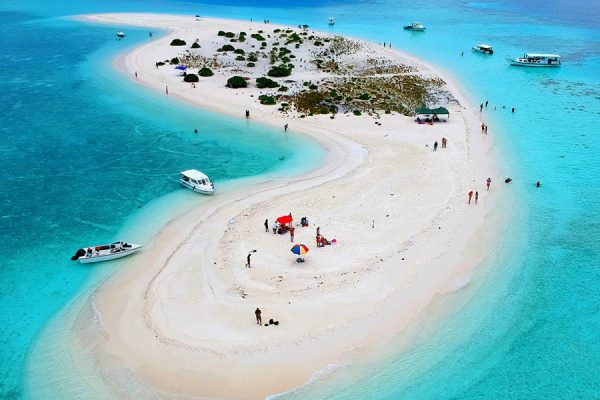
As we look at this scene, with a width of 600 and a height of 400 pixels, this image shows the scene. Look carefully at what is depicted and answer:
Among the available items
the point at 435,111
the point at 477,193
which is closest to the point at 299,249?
the point at 477,193

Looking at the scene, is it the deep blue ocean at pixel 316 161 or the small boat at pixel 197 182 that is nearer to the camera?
the deep blue ocean at pixel 316 161

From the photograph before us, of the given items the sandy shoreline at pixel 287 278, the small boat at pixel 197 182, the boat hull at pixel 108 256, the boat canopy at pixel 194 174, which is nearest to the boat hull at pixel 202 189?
the small boat at pixel 197 182

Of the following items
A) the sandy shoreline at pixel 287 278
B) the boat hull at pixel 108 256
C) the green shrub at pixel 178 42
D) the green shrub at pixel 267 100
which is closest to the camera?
the sandy shoreline at pixel 287 278

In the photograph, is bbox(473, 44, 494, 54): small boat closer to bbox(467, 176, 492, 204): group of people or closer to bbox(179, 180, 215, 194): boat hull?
bbox(467, 176, 492, 204): group of people

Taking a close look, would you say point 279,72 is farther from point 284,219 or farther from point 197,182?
point 284,219

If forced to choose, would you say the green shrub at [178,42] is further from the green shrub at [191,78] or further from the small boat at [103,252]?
the small boat at [103,252]

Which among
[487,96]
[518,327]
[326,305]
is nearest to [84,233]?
[326,305]

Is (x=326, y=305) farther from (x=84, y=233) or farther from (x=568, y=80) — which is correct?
(x=568, y=80)
